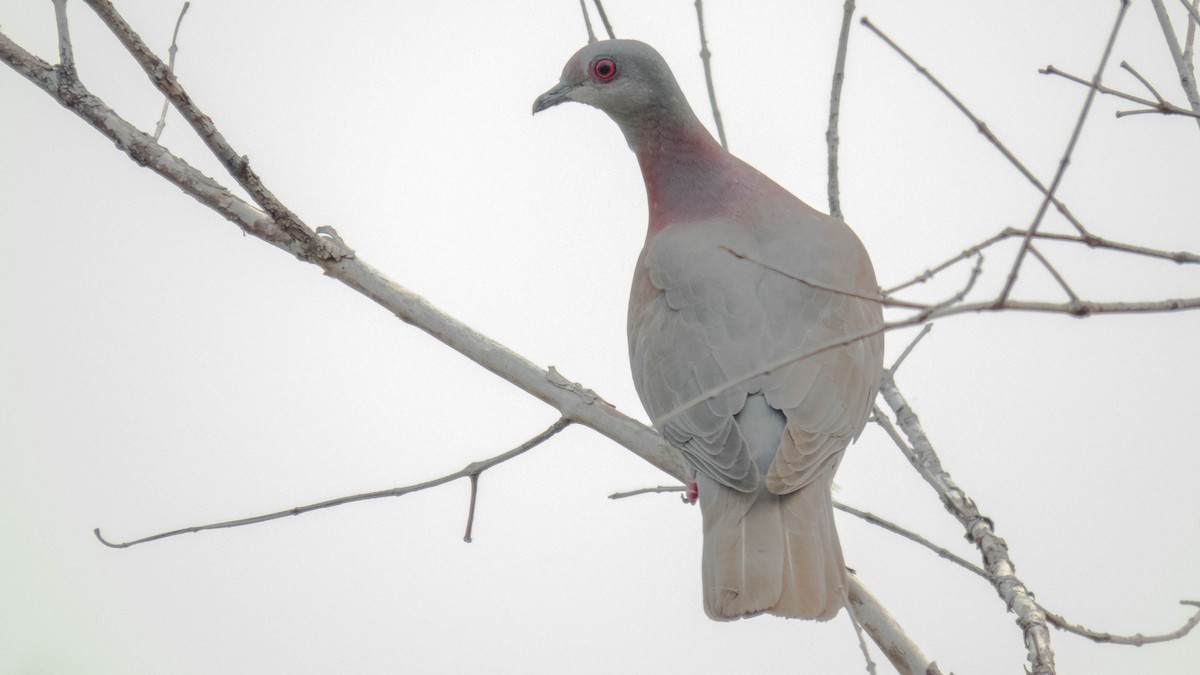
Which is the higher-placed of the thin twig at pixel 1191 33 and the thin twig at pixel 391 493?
the thin twig at pixel 1191 33

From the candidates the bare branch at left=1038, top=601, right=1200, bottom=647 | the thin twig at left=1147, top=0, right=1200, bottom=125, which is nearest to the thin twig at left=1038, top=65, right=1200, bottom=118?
the thin twig at left=1147, top=0, right=1200, bottom=125

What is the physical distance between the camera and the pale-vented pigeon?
291 cm

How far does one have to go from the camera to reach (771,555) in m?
2.88

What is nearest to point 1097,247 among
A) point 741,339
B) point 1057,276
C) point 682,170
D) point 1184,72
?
point 1057,276

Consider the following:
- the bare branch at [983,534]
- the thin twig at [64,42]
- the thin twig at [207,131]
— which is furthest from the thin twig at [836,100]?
the thin twig at [64,42]

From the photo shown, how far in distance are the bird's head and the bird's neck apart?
0.16 feet

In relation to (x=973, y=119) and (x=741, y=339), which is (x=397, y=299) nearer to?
(x=741, y=339)

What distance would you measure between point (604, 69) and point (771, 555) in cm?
185

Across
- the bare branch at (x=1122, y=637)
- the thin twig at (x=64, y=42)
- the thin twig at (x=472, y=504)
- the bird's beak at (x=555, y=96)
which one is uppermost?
the bird's beak at (x=555, y=96)

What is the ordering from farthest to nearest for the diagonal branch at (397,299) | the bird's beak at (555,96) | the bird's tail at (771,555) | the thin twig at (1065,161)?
the bird's beak at (555,96) < the diagonal branch at (397,299) < the bird's tail at (771,555) < the thin twig at (1065,161)

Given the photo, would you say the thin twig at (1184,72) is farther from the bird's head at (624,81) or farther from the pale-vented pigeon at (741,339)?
the bird's head at (624,81)

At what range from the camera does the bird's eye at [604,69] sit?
4004 millimetres

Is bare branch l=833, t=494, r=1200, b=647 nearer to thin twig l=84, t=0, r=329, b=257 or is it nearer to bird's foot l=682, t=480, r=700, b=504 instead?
bird's foot l=682, t=480, r=700, b=504

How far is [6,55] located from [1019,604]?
267cm
